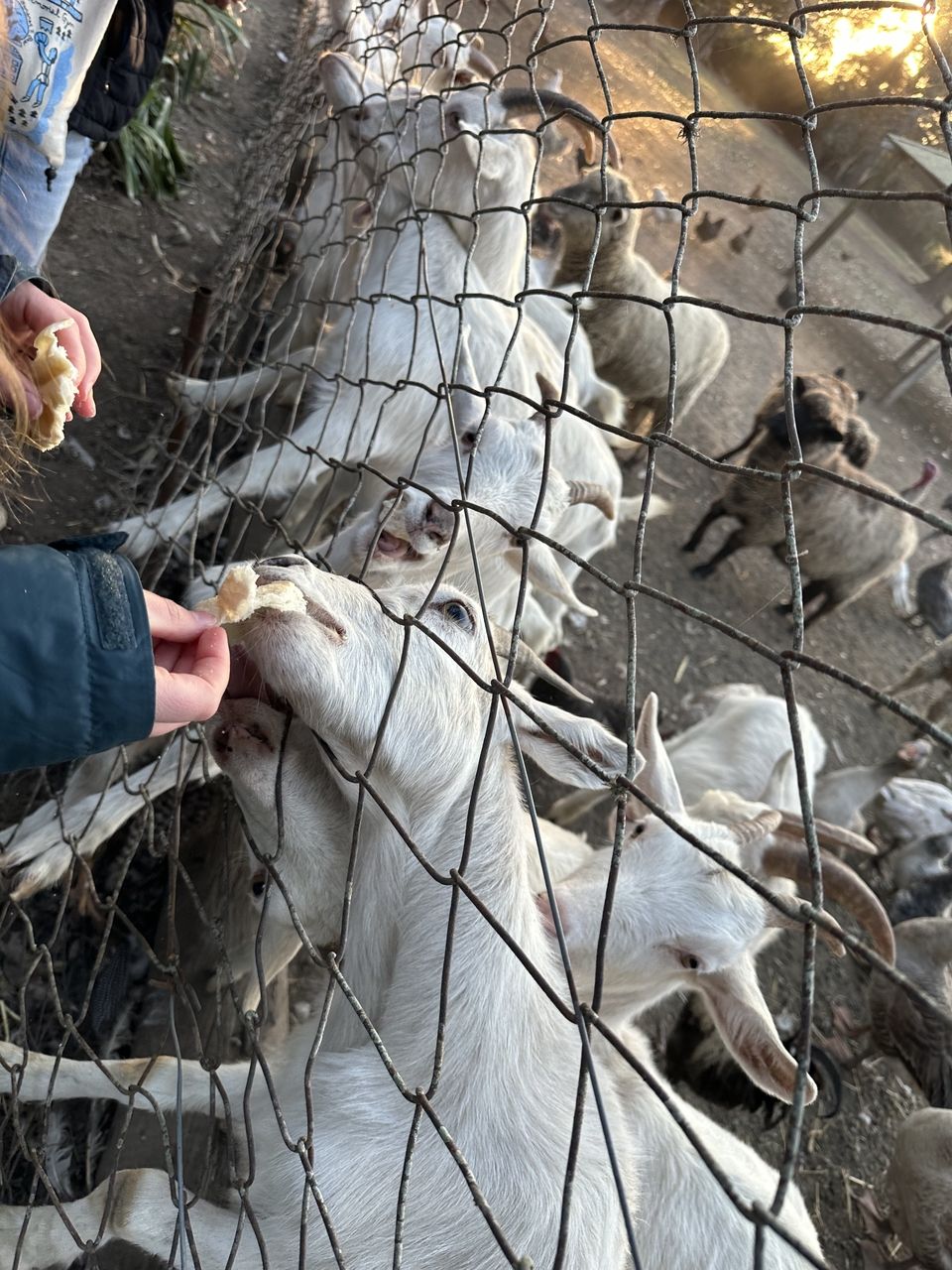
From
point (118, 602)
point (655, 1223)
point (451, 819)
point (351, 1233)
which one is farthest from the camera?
point (655, 1223)

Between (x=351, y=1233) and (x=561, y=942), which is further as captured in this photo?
(x=351, y=1233)

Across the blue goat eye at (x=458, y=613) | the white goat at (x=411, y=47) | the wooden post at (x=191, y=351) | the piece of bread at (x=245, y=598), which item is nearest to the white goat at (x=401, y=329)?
the wooden post at (x=191, y=351)

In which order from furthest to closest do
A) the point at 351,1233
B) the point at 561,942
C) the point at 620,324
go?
the point at 620,324
the point at 351,1233
the point at 561,942

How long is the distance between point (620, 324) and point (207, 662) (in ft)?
20.4

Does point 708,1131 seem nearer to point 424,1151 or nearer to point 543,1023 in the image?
point 543,1023

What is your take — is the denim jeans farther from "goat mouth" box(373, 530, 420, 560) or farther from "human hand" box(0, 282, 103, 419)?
"goat mouth" box(373, 530, 420, 560)

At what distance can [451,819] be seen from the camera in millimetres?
1996

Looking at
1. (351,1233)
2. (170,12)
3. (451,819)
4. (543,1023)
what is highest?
(170,12)

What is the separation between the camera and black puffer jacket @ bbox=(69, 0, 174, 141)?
3.30 metres

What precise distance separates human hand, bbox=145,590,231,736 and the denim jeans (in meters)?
1.91

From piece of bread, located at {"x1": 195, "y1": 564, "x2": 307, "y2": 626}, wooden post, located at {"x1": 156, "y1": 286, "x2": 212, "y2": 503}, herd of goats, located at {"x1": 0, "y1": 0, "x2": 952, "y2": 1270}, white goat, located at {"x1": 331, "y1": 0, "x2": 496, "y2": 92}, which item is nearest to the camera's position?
piece of bread, located at {"x1": 195, "y1": 564, "x2": 307, "y2": 626}

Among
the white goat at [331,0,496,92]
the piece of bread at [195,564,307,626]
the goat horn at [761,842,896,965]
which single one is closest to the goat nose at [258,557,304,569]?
the piece of bread at [195,564,307,626]

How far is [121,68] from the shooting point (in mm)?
3346

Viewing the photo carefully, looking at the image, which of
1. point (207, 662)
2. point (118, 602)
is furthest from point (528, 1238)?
point (118, 602)
